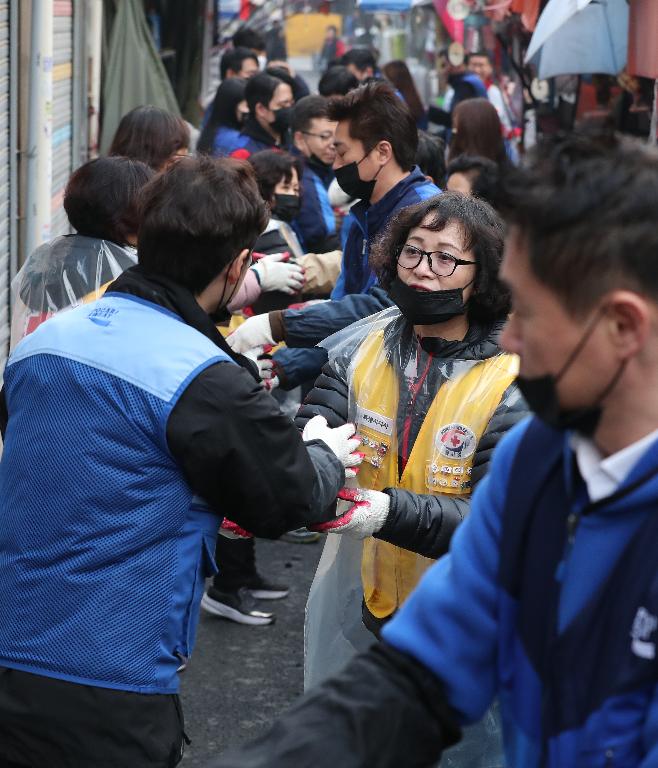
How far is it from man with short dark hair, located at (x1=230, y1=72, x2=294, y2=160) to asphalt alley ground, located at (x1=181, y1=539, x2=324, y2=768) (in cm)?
349

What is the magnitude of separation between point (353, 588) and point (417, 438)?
1.94 ft

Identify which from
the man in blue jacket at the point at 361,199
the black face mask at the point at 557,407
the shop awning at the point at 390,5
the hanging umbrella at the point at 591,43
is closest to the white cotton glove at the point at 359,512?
the black face mask at the point at 557,407

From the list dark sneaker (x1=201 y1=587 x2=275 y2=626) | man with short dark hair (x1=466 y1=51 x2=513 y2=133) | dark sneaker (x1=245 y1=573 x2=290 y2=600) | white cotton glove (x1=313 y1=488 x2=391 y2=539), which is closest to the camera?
white cotton glove (x1=313 y1=488 x2=391 y2=539)

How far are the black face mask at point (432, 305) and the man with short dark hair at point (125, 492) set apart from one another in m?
0.77

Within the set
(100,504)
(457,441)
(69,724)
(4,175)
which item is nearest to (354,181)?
(457,441)

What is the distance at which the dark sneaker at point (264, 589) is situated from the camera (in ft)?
19.0

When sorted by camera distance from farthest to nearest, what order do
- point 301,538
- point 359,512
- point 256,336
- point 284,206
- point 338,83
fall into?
point 338,83 → point 301,538 → point 284,206 → point 256,336 → point 359,512

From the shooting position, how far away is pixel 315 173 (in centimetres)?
752

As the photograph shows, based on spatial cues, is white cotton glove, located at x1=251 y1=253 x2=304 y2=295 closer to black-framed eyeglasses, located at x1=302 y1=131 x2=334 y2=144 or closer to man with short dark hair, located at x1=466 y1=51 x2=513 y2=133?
black-framed eyeglasses, located at x1=302 y1=131 x2=334 y2=144

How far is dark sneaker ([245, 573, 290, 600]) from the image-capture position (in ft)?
19.0

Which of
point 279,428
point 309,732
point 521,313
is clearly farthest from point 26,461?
point 521,313

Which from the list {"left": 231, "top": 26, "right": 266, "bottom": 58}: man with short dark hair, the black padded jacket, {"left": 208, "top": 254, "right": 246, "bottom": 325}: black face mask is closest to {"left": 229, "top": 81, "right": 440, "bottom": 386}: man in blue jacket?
the black padded jacket

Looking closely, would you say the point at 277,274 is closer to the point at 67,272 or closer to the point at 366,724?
the point at 67,272

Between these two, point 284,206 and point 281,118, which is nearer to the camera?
point 284,206
